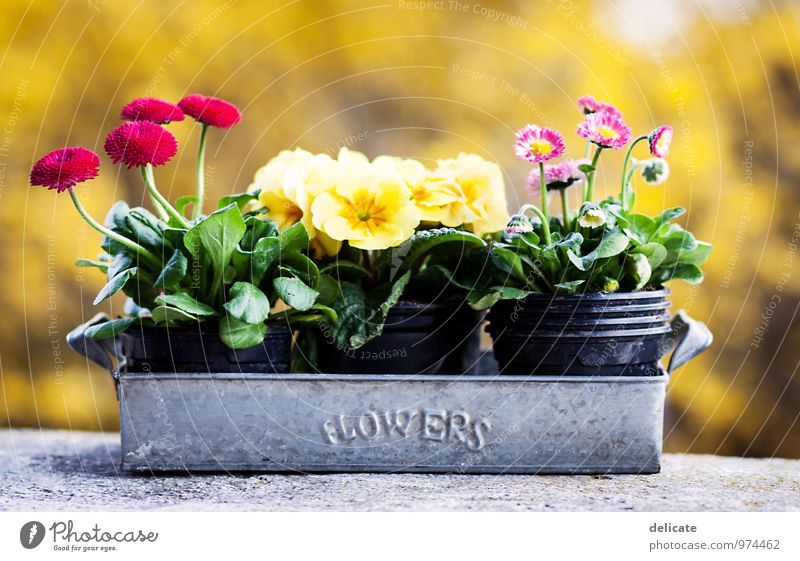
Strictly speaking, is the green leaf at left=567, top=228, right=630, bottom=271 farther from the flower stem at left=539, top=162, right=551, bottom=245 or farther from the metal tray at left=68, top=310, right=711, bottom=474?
the metal tray at left=68, top=310, right=711, bottom=474

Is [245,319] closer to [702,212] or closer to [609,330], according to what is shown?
[609,330]

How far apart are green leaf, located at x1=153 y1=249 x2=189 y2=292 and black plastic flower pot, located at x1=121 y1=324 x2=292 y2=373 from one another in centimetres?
7

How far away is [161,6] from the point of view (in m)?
1.94

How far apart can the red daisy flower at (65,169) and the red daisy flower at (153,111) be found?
0.11 m

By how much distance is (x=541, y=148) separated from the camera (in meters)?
1.06

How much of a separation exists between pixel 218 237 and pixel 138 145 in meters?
0.14

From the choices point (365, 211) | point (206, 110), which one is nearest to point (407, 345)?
point (365, 211)

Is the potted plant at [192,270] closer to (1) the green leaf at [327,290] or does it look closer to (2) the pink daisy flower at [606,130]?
(1) the green leaf at [327,290]

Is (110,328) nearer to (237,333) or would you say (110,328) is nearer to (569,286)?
(237,333)

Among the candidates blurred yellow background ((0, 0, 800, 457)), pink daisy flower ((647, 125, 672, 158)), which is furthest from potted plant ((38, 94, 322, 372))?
blurred yellow background ((0, 0, 800, 457))

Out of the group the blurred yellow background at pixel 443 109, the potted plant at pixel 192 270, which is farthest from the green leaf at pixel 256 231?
the blurred yellow background at pixel 443 109

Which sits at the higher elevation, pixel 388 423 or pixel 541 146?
pixel 541 146

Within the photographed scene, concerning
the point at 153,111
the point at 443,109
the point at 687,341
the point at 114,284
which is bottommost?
the point at 687,341

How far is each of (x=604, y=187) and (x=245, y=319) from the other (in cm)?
106
